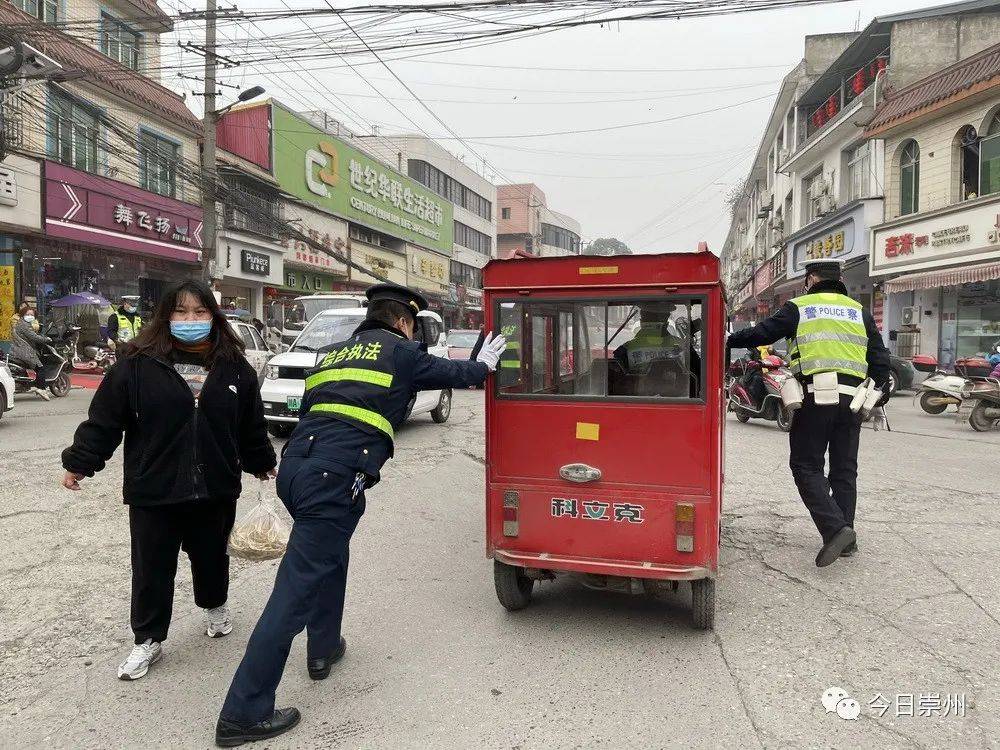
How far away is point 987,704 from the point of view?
2.97 m

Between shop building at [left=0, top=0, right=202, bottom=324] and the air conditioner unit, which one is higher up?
shop building at [left=0, top=0, right=202, bottom=324]

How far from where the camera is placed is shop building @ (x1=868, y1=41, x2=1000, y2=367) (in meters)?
16.2

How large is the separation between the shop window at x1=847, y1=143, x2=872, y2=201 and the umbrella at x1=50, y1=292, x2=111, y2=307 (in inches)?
803

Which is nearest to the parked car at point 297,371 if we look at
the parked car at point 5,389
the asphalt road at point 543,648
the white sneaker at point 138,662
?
the asphalt road at point 543,648

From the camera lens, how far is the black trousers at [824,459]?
182 inches

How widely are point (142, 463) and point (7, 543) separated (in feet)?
9.20

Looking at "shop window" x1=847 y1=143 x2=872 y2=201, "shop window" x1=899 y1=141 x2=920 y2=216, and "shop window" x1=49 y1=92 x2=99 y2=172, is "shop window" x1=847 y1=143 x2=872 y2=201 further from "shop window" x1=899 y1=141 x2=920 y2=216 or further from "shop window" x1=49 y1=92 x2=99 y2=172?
"shop window" x1=49 y1=92 x2=99 y2=172

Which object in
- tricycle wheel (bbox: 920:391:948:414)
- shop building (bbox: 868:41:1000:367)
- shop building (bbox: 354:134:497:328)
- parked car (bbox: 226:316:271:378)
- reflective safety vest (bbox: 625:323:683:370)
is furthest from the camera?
shop building (bbox: 354:134:497:328)

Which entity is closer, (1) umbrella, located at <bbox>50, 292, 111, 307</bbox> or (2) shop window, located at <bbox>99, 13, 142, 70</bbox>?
(1) umbrella, located at <bbox>50, 292, 111, 307</bbox>

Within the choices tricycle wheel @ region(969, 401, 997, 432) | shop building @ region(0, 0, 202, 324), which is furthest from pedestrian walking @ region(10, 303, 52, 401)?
tricycle wheel @ region(969, 401, 997, 432)

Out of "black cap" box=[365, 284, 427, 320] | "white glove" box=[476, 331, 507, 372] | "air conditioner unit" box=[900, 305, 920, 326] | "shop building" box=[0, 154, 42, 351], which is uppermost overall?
"shop building" box=[0, 154, 42, 351]

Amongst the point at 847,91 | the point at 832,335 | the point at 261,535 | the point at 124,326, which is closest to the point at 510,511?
the point at 261,535

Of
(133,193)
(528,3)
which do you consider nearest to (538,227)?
(133,193)

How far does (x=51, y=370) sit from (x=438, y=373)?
38.7ft
